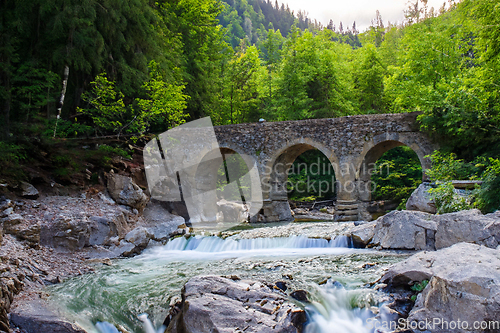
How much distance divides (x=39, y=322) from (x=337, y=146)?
42.2ft

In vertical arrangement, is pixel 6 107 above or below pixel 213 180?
above

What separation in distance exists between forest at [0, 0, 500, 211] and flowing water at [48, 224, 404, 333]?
366 centimetres

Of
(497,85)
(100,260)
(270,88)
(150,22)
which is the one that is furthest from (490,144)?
(270,88)

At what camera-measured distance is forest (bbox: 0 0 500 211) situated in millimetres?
8828

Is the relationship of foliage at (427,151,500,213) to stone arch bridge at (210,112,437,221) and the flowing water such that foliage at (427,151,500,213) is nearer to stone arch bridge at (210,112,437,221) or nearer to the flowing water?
the flowing water

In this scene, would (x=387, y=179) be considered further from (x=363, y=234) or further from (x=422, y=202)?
(x=363, y=234)

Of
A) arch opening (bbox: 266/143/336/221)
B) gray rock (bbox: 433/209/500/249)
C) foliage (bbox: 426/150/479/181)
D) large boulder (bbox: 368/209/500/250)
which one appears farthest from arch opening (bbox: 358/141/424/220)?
gray rock (bbox: 433/209/500/249)

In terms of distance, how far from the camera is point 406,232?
7.23 m

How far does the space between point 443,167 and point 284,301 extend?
25.4 ft

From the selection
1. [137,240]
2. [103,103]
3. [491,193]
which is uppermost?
[103,103]

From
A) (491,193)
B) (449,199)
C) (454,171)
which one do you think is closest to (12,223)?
(449,199)

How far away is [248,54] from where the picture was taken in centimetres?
2556

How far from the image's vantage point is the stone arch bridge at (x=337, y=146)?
13445mm

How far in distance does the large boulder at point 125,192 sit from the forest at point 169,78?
5.07 feet
